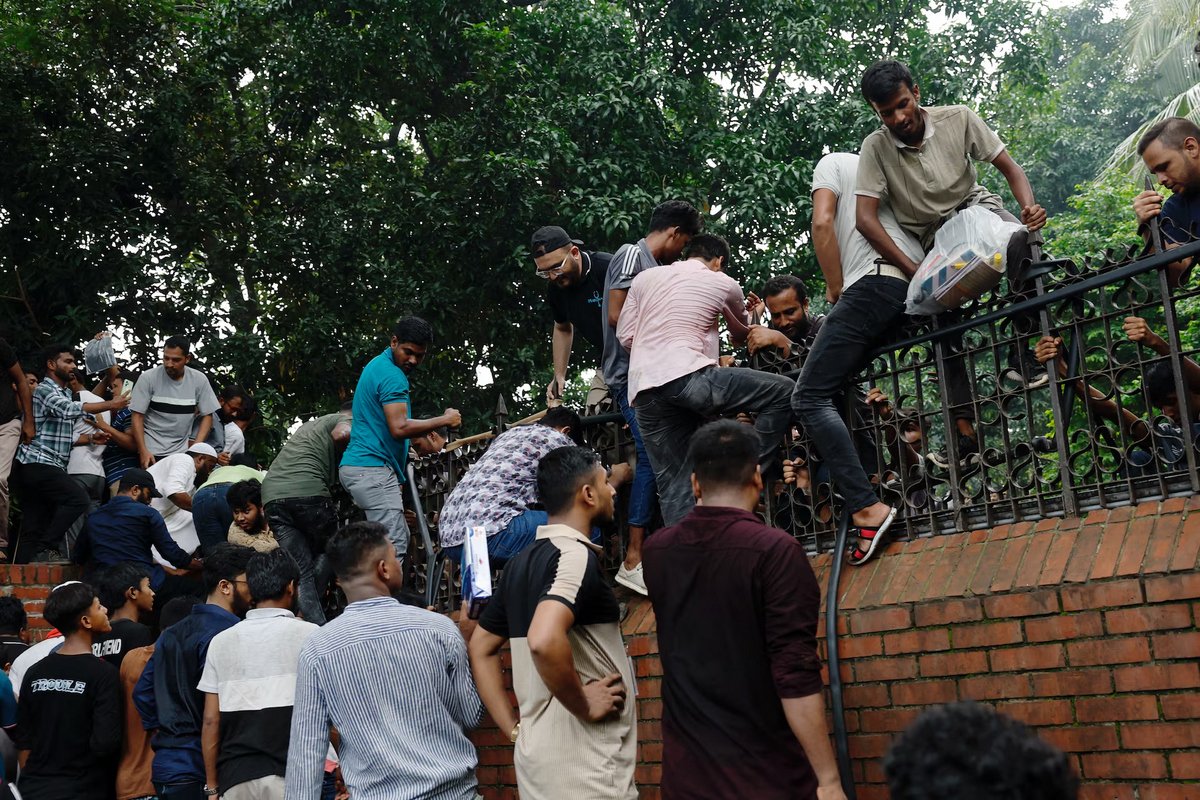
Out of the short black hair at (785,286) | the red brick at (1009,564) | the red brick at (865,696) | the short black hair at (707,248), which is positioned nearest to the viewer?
the red brick at (1009,564)

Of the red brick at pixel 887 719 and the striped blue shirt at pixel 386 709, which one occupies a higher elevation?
the striped blue shirt at pixel 386 709

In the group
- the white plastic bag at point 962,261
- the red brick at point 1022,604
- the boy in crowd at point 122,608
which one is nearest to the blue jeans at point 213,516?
the boy in crowd at point 122,608

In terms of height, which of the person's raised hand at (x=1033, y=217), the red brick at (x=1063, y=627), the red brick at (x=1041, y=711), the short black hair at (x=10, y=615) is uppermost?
the person's raised hand at (x=1033, y=217)

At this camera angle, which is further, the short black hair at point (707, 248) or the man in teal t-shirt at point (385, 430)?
the man in teal t-shirt at point (385, 430)

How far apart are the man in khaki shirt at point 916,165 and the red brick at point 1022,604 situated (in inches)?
35.6

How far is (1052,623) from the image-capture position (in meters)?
4.34

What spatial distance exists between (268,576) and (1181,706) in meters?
3.86

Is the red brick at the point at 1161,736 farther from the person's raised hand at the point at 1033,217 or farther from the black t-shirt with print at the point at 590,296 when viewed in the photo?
the black t-shirt with print at the point at 590,296

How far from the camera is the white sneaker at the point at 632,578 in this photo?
6239 mm

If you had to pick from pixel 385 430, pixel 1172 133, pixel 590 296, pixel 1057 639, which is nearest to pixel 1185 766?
pixel 1057 639

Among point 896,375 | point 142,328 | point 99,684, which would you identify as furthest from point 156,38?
point 896,375

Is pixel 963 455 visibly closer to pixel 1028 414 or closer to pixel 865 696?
pixel 1028 414

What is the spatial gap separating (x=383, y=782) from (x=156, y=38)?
43.5ft

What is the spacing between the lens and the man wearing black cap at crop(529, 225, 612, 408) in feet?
22.6
